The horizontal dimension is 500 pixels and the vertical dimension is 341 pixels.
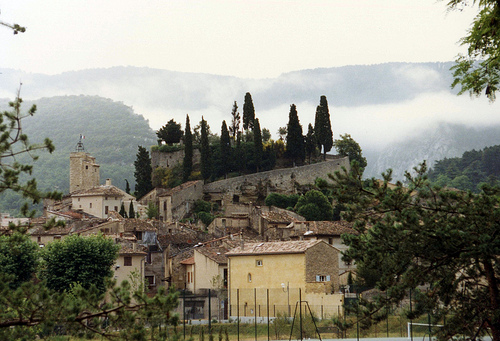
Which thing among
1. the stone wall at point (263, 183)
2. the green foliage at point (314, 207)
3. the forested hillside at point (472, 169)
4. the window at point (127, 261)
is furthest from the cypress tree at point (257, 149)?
the forested hillside at point (472, 169)

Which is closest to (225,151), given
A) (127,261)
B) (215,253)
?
(127,261)

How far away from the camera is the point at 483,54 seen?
39.2 ft

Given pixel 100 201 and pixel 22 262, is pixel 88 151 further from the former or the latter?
pixel 22 262

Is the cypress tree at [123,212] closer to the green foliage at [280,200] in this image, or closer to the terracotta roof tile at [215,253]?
the green foliage at [280,200]

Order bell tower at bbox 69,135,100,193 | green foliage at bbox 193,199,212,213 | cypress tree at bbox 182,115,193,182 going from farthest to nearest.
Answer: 1. bell tower at bbox 69,135,100,193
2. cypress tree at bbox 182,115,193,182
3. green foliage at bbox 193,199,212,213

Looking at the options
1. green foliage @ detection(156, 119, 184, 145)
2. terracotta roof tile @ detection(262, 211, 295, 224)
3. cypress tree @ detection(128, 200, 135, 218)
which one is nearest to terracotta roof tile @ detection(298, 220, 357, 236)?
terracotta roof tile @ detection(262, 211, 295, 224)

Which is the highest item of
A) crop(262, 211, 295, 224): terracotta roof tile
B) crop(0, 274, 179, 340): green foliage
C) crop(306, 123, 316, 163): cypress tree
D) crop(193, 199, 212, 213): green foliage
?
crop(306, 123, 316, 163): cypress tree

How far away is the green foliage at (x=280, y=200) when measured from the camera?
6172cm

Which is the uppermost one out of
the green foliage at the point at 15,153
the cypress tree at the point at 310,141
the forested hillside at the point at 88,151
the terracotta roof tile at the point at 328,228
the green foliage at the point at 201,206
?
the forested hillside at the point at 88,151

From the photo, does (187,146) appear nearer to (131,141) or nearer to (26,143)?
(26,143)

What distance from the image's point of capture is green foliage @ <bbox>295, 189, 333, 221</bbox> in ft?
191

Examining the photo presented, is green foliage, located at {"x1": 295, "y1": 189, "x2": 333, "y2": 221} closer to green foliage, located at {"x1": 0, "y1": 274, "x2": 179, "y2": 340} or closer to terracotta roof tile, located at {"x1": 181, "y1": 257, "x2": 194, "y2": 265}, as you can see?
terracotta roof tile, located at {"x1": 181, "y1": 257, "x2": 194, "y2": 265}

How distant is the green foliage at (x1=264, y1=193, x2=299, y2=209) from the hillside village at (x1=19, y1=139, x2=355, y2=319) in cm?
98

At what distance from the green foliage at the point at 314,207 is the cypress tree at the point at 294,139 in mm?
7851
